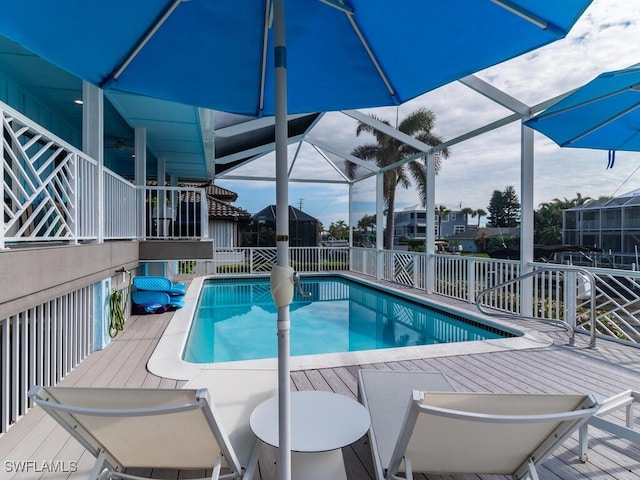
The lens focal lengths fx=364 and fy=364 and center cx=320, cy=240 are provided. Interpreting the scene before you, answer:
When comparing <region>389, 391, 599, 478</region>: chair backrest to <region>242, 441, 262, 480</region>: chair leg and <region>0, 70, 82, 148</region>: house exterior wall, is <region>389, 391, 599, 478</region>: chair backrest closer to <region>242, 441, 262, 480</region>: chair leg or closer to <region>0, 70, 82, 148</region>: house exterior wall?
<region>242, 441, 262, 480</region>: chair leg

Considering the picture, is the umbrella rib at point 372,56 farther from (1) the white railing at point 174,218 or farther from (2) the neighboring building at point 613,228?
(2) the neighboring building at point 613,228

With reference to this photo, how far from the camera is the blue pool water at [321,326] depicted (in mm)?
5969

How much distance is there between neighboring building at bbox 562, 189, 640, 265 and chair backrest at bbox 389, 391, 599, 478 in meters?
12.8

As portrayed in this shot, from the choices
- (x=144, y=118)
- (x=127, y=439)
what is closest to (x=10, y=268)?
(x=127, y=439)

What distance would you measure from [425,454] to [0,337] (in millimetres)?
3146

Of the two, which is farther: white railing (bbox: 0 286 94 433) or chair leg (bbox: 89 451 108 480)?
white railing (bbox: 0 286 94 433)

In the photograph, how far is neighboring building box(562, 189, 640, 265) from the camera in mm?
11805

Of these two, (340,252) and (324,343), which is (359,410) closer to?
(324,343)

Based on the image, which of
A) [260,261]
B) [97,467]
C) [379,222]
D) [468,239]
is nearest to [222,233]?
[260,261]

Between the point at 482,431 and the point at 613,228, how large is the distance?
46.8 feet

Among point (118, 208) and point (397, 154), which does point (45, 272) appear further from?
point (397, 154)

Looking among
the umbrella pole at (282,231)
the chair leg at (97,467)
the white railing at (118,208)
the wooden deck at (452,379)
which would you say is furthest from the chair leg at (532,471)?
the white railing at (118,208)

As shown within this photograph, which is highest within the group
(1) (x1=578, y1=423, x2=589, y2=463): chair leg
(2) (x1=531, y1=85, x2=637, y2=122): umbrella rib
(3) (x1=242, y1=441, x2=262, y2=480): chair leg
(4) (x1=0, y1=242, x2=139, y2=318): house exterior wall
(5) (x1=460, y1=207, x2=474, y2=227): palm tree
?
(5) (x1=460, y1=207, x2=474, y2=227): palm tree

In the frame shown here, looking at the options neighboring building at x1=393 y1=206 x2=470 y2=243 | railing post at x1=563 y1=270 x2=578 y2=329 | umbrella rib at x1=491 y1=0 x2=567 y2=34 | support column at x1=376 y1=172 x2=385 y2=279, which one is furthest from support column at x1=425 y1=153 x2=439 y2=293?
neighboring building at x1=393 y1=206 x2=470 y2=243
